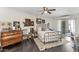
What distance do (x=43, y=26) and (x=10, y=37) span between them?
76cm

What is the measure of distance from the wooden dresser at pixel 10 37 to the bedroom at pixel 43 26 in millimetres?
36

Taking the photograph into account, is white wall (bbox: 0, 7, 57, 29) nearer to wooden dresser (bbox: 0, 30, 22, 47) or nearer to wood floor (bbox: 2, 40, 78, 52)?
wooden dresser (bbox: 0, 30, 22, 47)

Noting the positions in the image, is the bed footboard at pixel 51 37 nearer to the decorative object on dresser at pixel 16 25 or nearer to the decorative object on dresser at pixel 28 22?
the decorative object on dresser at pixel 28 22

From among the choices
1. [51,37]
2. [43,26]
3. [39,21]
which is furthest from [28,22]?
[51,37]

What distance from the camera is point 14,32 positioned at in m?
2.20

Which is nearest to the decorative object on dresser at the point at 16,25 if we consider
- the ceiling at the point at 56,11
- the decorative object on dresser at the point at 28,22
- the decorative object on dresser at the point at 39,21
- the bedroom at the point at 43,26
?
the bedroom at the point at 43,26

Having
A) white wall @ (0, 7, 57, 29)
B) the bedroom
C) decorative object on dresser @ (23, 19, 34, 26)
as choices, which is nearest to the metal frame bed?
the bedroom

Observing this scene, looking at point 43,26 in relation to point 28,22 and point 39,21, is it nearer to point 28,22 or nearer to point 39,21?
point 39,21

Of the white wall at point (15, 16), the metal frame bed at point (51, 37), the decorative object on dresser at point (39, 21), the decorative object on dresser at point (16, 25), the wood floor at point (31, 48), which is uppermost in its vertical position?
the white wall at point (15, 16)

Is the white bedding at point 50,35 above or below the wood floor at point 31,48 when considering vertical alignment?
above

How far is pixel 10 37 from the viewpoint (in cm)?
216

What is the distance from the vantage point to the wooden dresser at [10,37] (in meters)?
2.10
